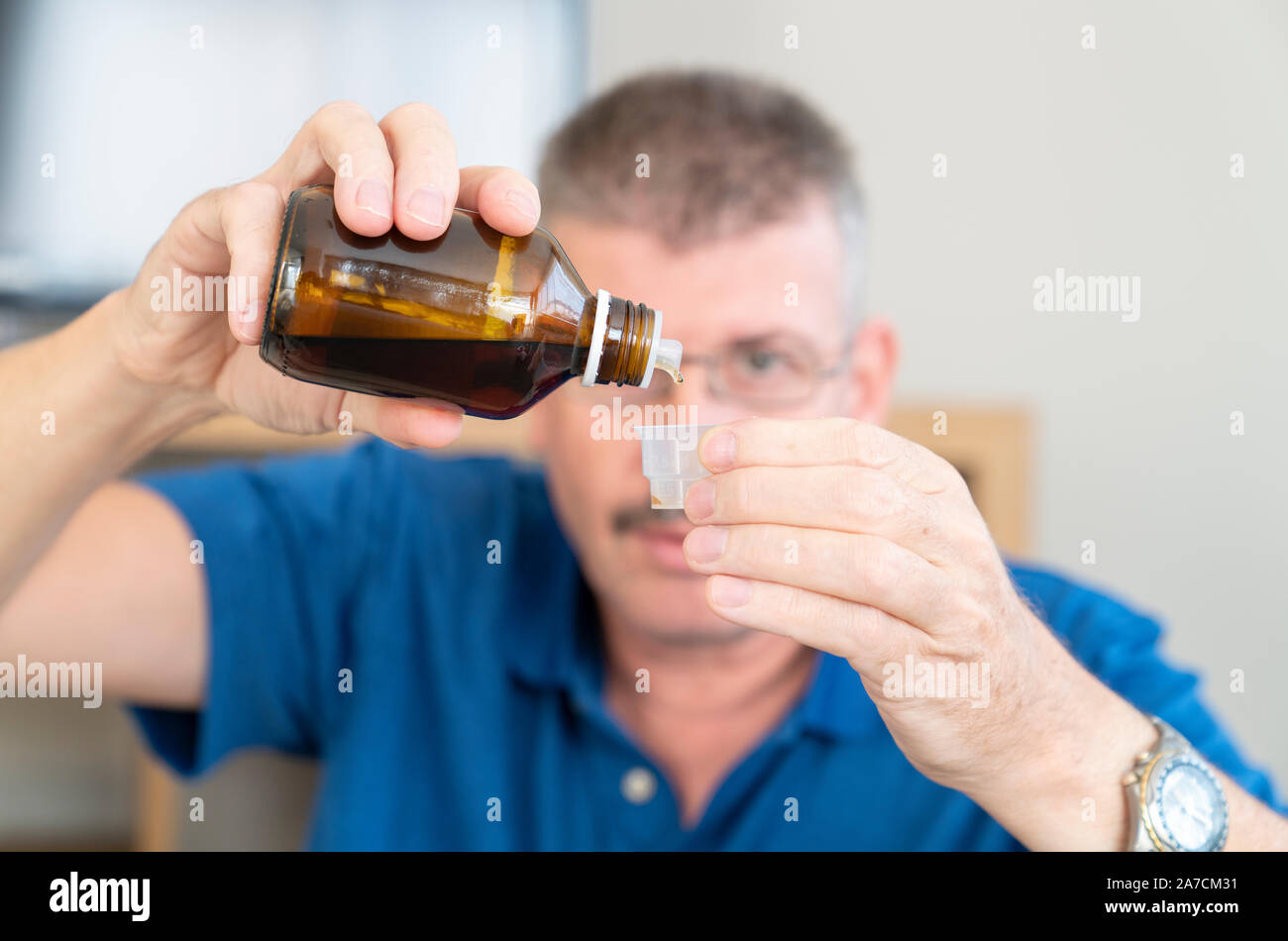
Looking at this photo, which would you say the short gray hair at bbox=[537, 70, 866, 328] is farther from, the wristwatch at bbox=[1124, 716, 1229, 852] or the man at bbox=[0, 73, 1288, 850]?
the wristwatch at bbox=[1124, 716, 1229, 852]

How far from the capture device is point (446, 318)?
2.02 ft

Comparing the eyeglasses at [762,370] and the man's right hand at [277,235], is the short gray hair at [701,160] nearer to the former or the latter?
the eyeglasses at [762,370]

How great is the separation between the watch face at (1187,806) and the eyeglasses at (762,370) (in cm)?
56

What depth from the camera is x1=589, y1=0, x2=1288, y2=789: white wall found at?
85.0 inches

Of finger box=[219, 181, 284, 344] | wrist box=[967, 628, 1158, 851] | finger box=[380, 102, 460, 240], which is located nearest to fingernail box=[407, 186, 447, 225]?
finger box=[380, 102, 460, 240]

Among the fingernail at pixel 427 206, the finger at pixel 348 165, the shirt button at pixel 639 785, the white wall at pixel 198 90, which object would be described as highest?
the white wall at pixel 198 90

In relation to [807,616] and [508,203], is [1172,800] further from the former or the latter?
[508,203]

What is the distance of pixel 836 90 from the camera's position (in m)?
2.25

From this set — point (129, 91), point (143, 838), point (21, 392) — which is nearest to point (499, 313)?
point (21, 392)

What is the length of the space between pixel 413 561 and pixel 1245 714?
1888 millimetres

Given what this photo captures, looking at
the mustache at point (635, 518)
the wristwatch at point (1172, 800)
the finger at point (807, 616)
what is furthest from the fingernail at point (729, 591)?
the mustache at point (635, 518)

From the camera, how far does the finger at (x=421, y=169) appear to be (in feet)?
1.99

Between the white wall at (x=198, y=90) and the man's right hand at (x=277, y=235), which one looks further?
the white wall at (x=198, y=90)
